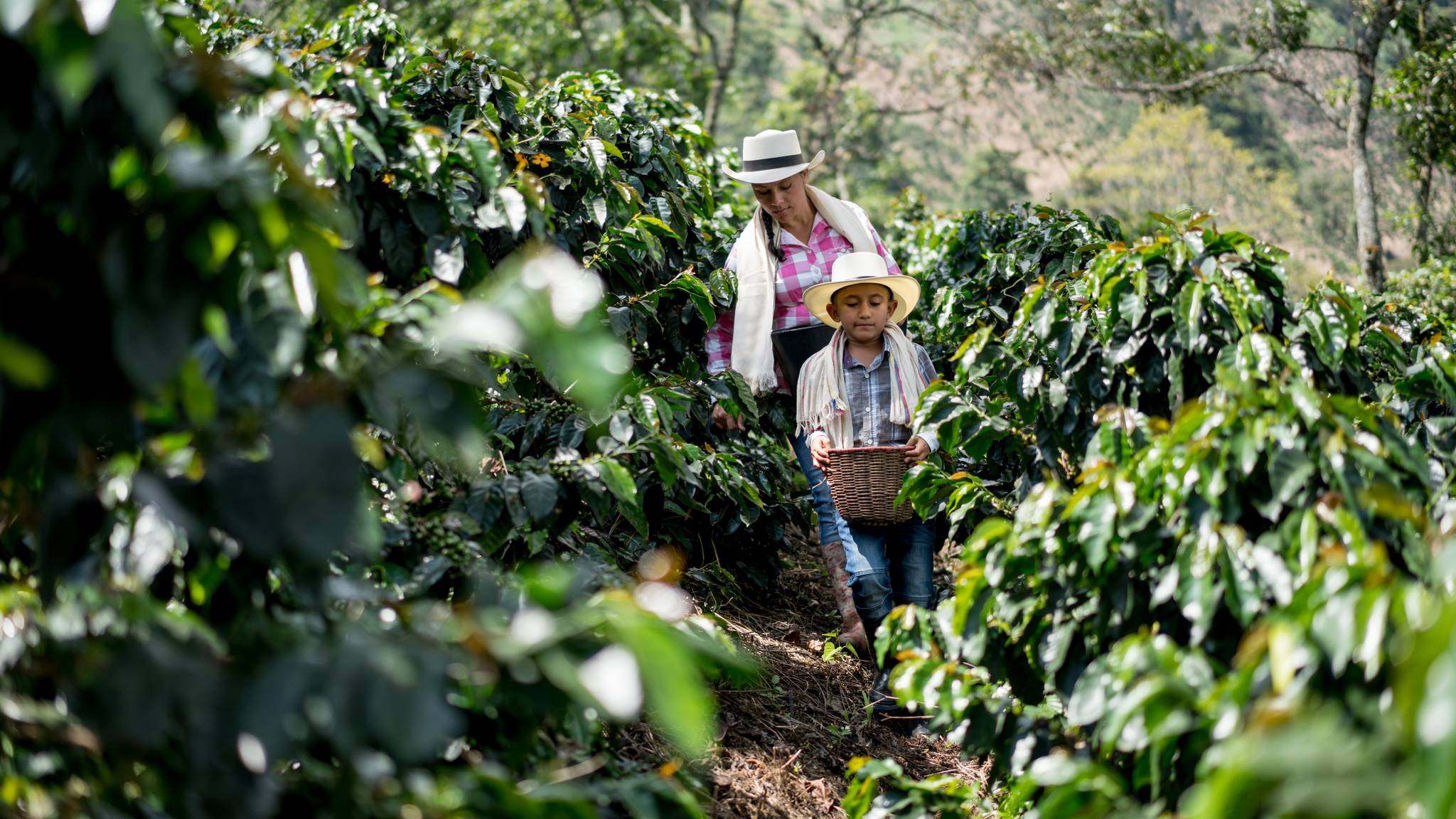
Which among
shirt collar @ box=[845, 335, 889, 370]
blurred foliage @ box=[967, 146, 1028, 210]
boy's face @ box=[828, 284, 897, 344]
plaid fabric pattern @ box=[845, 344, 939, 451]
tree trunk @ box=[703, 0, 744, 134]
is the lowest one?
blurred foliage @ box=[967, 146, 1028, 210]

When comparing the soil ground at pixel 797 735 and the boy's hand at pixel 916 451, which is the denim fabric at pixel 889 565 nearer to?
the boy's hand at pixel 916 451

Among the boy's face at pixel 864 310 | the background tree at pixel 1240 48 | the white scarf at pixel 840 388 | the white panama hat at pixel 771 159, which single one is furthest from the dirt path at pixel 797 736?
the background tree at pixel 1240 48

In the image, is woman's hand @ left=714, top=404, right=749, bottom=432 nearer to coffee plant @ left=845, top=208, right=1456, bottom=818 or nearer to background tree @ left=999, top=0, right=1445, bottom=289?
coffee plant @ left=845, top=208, right=1456, bottom=818

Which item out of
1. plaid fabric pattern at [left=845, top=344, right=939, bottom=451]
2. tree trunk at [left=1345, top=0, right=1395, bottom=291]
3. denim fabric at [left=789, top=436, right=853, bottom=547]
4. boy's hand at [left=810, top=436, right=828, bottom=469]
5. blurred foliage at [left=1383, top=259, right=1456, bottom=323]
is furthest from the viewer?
tree trunk at [left=1345, top=0, right=1395, bottom=291]

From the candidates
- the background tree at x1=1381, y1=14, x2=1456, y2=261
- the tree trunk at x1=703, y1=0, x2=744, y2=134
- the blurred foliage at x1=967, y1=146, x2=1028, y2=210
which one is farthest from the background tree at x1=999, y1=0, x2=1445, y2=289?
the blurred foliage at x1=967, y1=146, x2=1028, y2=210

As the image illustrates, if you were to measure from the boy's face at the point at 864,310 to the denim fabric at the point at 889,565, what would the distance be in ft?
2.18

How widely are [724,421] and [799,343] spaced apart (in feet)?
1.33

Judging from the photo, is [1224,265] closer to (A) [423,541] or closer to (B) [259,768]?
(A) [423,541]

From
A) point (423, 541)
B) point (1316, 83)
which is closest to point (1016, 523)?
point (423, 541)

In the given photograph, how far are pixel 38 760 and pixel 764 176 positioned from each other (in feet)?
11.0

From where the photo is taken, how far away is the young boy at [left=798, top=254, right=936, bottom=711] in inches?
156

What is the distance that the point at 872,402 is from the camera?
407cm

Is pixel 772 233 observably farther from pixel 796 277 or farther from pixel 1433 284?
pixel 1433 284

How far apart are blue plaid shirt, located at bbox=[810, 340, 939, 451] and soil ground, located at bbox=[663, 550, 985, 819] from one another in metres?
0.86
